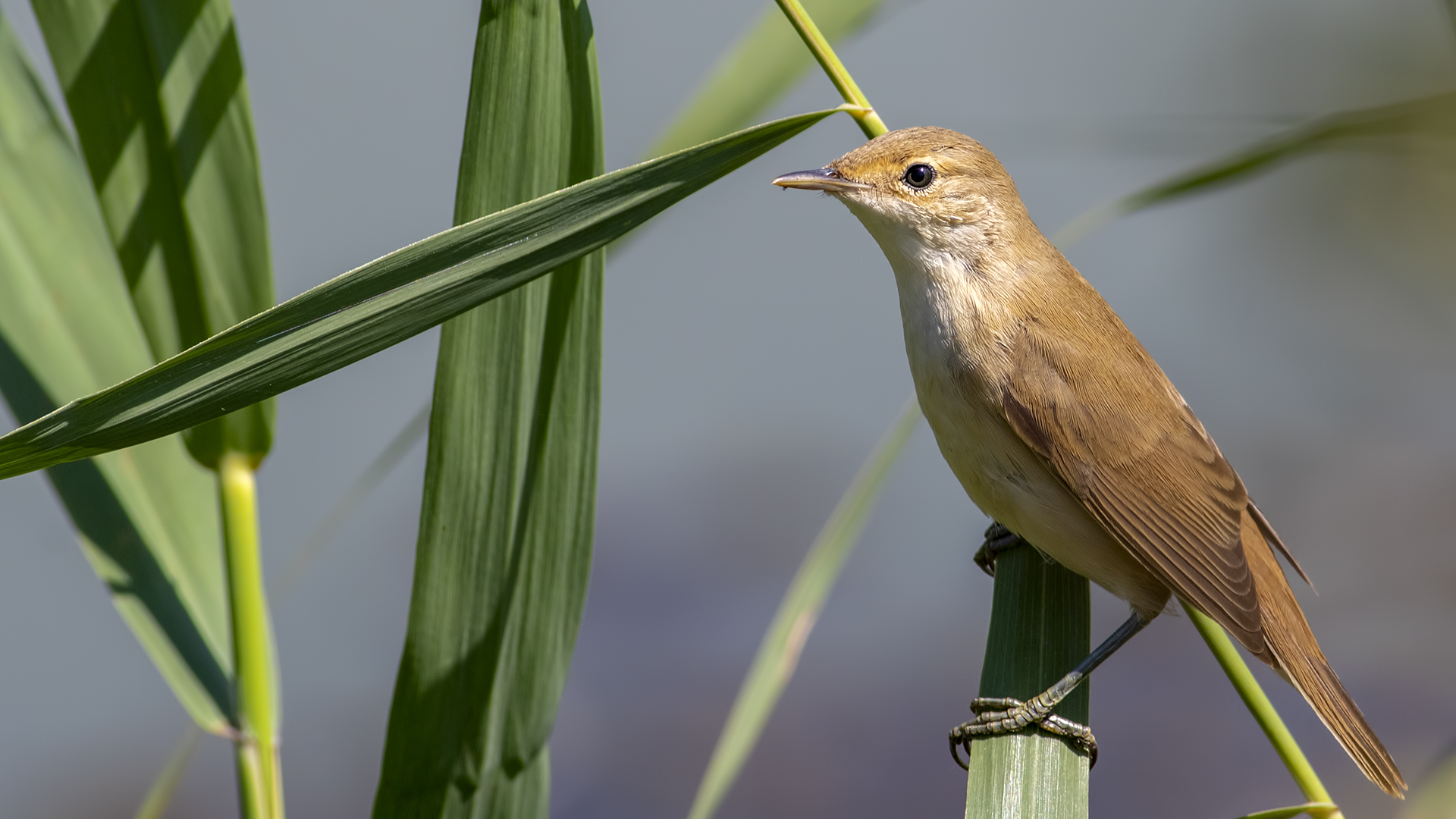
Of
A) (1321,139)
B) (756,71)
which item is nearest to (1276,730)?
(1321,139)

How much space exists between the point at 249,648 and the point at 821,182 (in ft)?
2.93

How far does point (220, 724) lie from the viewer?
118cm

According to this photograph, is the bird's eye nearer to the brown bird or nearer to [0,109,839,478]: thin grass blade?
the brown bird

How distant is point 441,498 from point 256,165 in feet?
1.43

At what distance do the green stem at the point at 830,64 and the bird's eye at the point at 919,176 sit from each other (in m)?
0.27

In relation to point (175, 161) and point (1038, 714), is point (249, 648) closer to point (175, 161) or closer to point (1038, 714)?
point (175, 161)

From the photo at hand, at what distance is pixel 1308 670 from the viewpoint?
1.35 metres

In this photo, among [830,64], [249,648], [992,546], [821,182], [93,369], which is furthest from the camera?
[992,546]

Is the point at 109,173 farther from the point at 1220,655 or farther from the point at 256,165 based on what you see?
the point at 1220,655

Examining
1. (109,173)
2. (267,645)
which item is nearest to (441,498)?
(267,645)

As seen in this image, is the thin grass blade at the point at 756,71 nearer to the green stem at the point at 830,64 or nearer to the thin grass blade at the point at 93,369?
the green stem at the point at 830,64

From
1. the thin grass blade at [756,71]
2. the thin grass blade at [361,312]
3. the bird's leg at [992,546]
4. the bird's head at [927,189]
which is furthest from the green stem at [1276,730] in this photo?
the thin grass blade at [756,71]

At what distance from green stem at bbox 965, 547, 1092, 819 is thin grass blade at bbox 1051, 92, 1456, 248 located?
0.54 metres

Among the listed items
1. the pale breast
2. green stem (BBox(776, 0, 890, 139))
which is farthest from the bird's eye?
green stem (BBox(776, 0, 890, 139))
